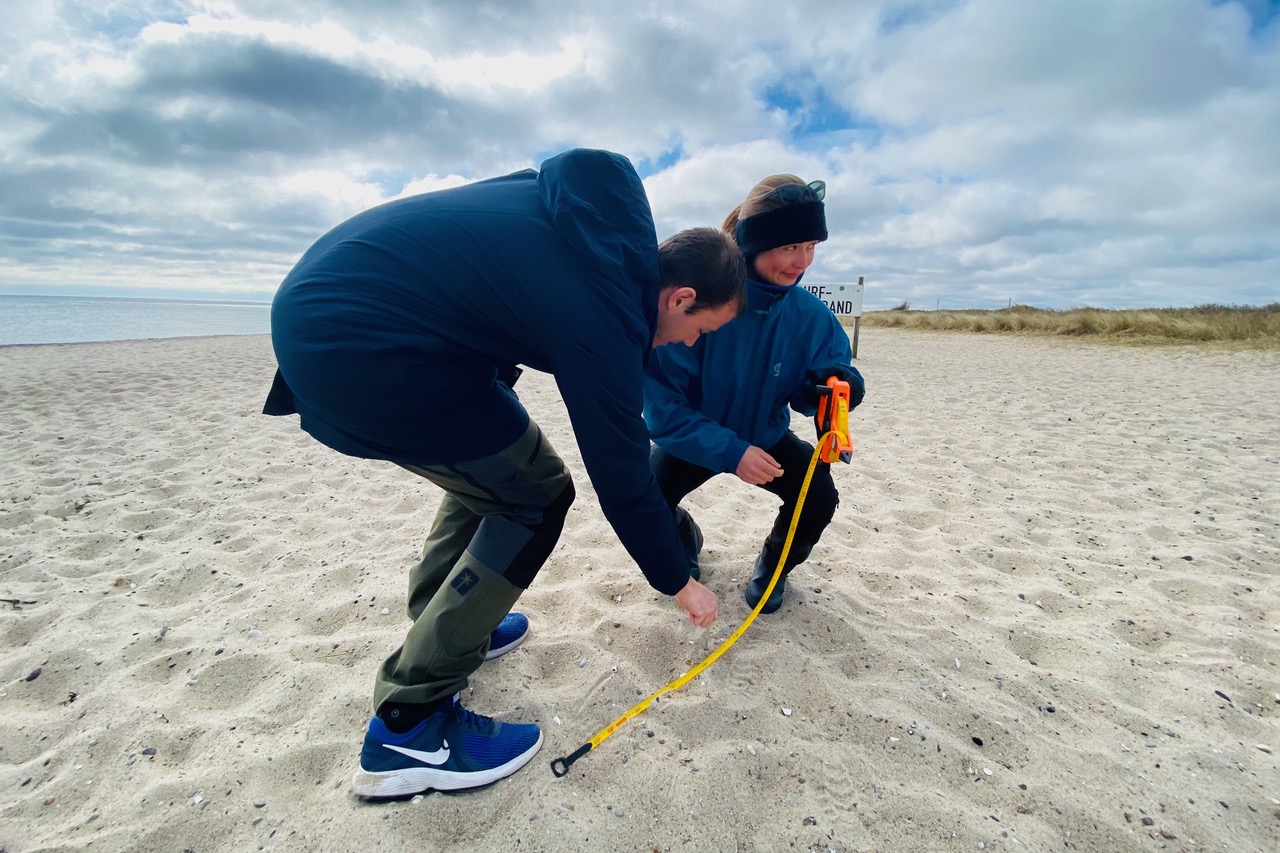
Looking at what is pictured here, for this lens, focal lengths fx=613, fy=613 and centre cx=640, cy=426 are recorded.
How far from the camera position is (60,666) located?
7.07 feet

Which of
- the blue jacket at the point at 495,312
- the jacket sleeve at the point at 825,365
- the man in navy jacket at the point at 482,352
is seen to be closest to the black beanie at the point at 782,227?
the jacket sleeve at the point at 825,365

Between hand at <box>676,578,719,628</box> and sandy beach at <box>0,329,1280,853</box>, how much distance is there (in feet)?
1.61

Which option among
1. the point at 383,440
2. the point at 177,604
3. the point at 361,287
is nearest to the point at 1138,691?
the point at 383,440

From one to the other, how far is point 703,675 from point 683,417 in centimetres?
96

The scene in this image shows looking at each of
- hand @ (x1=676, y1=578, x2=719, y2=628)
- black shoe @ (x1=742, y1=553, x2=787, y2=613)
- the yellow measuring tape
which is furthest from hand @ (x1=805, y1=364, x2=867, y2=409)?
hand @ (x1=676, y1=578, x2=719, y2=628)

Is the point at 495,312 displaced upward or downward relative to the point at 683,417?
upward

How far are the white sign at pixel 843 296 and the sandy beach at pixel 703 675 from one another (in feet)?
27.4

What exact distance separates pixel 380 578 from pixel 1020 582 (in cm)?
296

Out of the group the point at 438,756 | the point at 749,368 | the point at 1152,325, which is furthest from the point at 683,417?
the point at 1152,325

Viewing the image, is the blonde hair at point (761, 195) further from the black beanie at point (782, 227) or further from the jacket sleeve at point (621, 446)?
the jacket sleeve at point (621, 446)

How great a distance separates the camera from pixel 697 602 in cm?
165

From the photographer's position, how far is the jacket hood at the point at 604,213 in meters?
1.41

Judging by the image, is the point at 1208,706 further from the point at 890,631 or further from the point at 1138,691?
the point at 890,631

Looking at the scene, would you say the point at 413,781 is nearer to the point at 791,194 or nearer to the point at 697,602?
the point at 697,602
